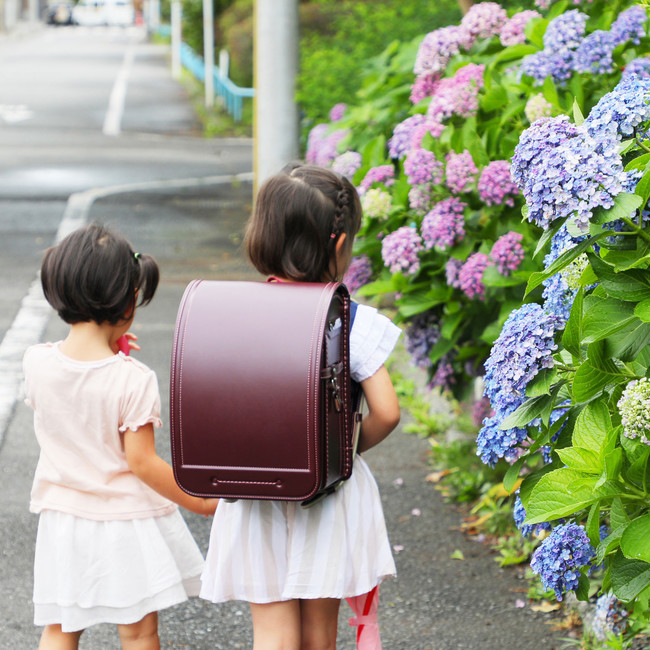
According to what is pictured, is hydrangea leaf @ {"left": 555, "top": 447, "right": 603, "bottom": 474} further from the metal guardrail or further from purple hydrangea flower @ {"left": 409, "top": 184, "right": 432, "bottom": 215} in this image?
the metal guardrail

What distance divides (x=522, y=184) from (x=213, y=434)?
83 cm

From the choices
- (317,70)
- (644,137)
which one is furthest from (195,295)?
(317,70)

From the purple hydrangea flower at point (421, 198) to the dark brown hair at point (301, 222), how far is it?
146 cm

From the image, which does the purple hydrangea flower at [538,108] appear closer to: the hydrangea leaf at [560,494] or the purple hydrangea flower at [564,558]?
the purple hydrangea flower at [564,558]

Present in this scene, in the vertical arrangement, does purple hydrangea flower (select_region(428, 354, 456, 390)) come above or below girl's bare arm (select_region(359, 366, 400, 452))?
below

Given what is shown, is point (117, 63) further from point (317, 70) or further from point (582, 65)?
point (582, 65)

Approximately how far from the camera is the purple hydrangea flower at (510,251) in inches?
137

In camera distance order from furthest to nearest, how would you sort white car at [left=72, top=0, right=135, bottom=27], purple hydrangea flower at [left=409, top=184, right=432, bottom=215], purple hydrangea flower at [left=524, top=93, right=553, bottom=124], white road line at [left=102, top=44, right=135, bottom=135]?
white car at [left=72, top=0, right=135, bottom=27] < white road line at [left=102, top=44, right=135, bottom=135] < purple hydrangea flower at [left=409, top=184, right=432, bottom=215] < purple hydrangea flower at [left=524, top=93, right=553, bottom=124]

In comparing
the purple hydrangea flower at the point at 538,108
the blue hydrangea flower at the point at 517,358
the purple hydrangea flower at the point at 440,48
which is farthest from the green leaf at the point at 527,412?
the purple hydrangea flower at the point at 440,48

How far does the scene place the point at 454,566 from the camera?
384 centimetres

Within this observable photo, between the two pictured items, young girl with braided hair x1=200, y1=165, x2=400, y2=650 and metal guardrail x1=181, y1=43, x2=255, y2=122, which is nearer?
young girl with braided hair x1=200, y1=165, x2=400, y2=650

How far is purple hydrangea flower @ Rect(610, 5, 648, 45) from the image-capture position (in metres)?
3.55

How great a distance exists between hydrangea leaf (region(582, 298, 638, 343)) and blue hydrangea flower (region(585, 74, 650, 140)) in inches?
11.1

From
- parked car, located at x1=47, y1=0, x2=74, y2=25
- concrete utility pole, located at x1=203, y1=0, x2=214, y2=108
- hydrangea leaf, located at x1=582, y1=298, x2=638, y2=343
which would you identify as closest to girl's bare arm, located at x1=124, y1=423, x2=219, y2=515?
hydrangea leaf, located at x1=582, y1=298, x2=638, y2=343
